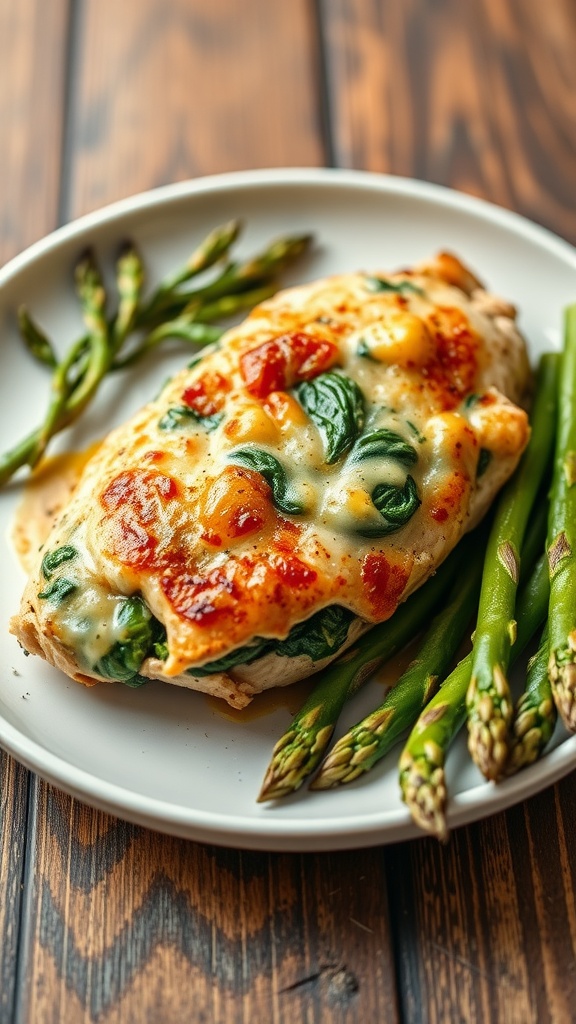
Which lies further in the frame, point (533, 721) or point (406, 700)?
point (406, 700)

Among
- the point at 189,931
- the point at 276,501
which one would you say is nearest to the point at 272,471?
the point at 276,501

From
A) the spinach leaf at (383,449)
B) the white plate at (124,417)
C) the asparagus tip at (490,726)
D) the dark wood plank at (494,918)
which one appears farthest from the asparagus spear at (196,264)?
the dark wood plank at (494,918)

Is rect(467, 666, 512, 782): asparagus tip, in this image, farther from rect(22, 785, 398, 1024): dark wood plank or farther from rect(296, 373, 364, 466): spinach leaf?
rect(296, 373, 364, 466): spinach leaf

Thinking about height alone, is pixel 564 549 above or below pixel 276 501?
below

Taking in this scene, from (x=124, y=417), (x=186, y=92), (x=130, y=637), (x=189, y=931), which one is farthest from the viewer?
(x=186, y=92)

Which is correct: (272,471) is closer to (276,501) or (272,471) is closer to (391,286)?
(276,501)

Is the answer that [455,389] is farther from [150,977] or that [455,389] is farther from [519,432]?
[150,977]

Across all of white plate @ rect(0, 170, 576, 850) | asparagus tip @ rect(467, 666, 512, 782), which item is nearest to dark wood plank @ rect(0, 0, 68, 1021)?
white plate @ rect(0, 170, 576, 850)

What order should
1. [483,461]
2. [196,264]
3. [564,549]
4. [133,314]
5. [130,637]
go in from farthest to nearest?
[196,264] < [133,314] < [483,461] < [564,549] < [130,637]

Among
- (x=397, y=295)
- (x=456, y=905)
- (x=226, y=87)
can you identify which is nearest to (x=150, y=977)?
(x=456, y=905)
